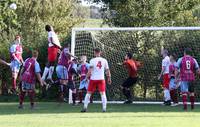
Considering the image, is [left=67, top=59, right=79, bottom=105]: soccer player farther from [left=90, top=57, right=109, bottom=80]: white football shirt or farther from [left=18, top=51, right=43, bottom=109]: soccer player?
[left=90, top=57, right=109, bottom=80]: white football shirt

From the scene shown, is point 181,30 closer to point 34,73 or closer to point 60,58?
point 60,58

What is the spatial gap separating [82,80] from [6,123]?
9.12 metres

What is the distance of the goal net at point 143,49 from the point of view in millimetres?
26125

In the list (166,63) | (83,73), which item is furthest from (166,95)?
(83,73)

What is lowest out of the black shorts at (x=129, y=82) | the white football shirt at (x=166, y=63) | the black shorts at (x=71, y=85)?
the black shorts at (x=71, y=85)

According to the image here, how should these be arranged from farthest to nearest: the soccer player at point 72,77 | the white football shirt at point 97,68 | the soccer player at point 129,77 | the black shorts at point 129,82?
the black shorts at point 129,82
the soccer player at point 129,77
the soccer player at point 72,77
the white football shirt at point 97,68

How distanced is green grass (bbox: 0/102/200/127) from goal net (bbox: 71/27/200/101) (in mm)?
4749

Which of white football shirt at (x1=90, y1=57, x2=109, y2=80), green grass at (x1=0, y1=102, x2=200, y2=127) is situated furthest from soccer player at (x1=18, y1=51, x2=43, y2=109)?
white football shirt at (x1=90, y1=57, x2=109, y2=80)

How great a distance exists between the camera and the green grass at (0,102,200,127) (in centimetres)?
1622

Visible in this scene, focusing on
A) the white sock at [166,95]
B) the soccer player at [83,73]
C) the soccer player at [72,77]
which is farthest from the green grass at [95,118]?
the white sock at [166,95]

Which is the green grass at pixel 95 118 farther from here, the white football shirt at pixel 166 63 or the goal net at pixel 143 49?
the goal net at pixel 143 49

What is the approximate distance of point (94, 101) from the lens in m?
26.2

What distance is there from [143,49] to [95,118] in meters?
9.10

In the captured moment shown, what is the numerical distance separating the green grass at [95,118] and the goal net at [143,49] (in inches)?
187
